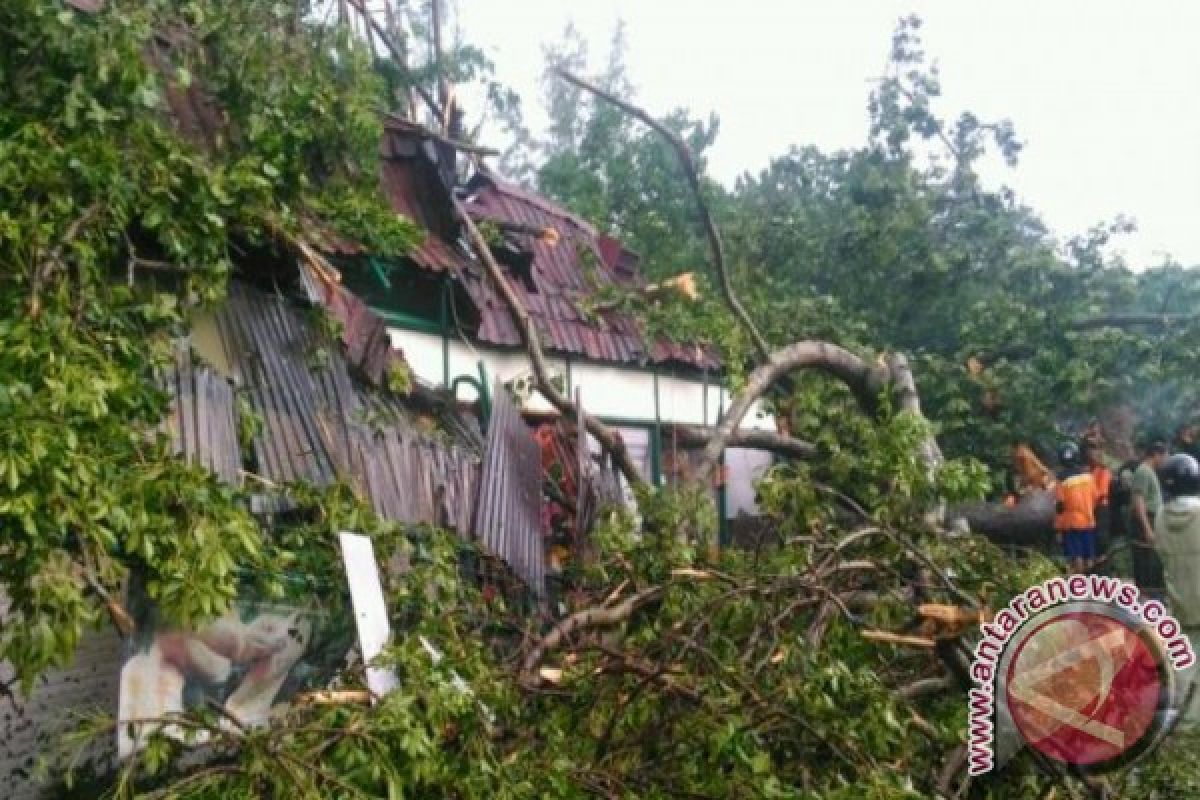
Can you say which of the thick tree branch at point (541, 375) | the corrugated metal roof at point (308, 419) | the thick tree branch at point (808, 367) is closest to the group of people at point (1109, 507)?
the thick tree branch at point (808, 367)

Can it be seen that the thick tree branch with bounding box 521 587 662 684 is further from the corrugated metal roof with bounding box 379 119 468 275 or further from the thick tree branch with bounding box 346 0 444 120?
the thick tree branch with bounding box 346 0 444 120

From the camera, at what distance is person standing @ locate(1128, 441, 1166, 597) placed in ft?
24.7

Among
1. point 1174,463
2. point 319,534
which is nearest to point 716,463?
point 1174,463

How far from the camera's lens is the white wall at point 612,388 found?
21.2 ft

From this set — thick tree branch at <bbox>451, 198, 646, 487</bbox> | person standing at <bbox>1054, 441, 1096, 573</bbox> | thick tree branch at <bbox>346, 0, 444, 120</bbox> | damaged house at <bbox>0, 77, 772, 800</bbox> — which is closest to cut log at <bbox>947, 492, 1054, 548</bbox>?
person standing at <bbox>1054, 441, 1096, 573</bbox>

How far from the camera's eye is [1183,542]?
504cm

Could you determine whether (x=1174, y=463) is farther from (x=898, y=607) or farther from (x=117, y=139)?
(x=117, y=139)

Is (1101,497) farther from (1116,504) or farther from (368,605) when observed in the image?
(368,605)

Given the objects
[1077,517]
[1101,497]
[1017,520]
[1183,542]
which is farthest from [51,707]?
[1017,520]

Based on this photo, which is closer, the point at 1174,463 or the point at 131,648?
the point at 131,648

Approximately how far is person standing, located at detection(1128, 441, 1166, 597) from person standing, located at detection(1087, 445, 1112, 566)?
42cm

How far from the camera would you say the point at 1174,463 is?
5250mm

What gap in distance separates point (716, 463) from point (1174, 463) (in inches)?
97.1

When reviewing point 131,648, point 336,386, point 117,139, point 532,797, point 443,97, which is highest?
point 443,97
